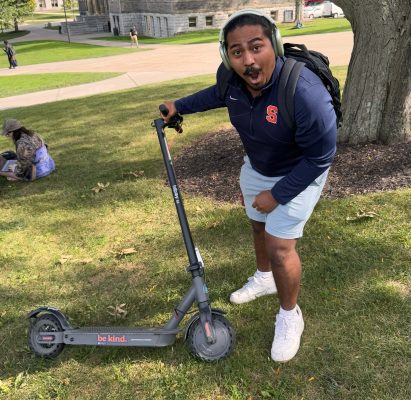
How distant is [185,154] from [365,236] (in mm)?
3371

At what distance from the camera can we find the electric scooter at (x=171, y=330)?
2.69 metres

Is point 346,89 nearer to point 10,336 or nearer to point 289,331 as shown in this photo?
point 289,331

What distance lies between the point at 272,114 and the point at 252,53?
12.4 inches

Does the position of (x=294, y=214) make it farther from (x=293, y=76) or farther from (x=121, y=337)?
(x=121, y=337)

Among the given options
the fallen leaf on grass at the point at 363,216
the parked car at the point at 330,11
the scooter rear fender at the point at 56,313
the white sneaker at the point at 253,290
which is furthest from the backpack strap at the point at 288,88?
the parked car at the point at 330,11

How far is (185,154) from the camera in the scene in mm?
6648

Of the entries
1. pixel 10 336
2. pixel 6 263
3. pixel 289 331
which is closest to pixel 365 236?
pixel 289 331

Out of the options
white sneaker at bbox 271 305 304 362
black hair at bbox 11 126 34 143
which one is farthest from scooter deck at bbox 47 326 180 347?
black hair at bbox 11 126 34 143

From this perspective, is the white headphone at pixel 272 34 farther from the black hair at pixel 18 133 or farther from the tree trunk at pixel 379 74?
the black hair at pixel 18 133

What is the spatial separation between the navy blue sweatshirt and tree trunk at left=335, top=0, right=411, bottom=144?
10.0 feet

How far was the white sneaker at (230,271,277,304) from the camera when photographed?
331cm

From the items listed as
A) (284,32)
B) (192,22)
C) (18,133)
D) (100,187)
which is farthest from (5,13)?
(100,187)

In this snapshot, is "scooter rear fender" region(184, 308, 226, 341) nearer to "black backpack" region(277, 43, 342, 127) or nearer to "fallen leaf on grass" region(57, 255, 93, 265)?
"black backpack" region(277, 43, 342, 127)

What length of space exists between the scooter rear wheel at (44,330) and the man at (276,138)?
1436 mm
